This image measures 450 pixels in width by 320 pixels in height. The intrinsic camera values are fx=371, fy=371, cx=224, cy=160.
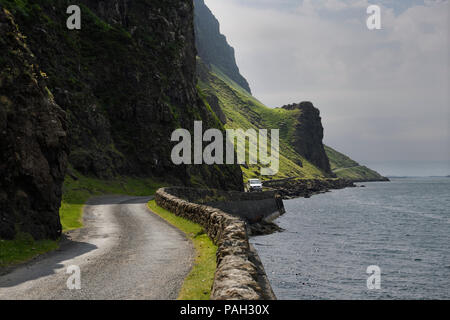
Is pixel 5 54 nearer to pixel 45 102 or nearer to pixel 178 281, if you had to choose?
pixel 45 102

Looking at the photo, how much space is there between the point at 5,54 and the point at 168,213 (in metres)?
20.4

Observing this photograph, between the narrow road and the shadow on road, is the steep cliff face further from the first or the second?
the shadow on road

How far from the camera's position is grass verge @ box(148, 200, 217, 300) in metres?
11.7

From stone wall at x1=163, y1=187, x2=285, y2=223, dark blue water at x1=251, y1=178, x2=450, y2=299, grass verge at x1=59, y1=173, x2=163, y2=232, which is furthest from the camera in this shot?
stone wall at x1=163, y1=187, x2=285, y2=223

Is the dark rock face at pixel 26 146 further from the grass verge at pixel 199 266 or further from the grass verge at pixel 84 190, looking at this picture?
the grass verge at pixel 199 266

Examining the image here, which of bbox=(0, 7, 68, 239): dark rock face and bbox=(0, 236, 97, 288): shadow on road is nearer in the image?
bbox=(0, 236, 97, 288): shadow on road

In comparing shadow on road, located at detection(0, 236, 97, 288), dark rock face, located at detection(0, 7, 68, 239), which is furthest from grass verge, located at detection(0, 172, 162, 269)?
dark rock face, located at detection(0, 7, 68, 239)

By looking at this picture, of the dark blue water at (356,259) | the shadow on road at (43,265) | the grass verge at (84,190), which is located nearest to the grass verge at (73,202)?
the grass verge at (84,190)

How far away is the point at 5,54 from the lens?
18906mm

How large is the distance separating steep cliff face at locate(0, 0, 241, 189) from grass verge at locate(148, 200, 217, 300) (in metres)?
41.7

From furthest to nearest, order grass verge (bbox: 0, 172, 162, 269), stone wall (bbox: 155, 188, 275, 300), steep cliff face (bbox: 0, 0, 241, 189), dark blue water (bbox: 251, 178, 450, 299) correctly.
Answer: steep cliff face (bbox: 0, 0, 241, 189) → dark blue water (bbox: 251, 178, 450, 299) → grass verge (bbox: 0, 172, 162, 269) → stone wall (bbox: 155, 188, 275, 300)

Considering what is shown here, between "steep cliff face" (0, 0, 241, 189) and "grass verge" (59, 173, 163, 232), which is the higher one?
"steep cliff face" (0, 0, 241, 189)

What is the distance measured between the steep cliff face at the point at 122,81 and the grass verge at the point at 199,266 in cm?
4174

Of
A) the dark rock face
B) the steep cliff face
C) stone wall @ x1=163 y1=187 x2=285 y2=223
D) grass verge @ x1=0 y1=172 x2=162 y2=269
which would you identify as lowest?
stone wall @ x1=163 y1=187 x2=285 y2=223
